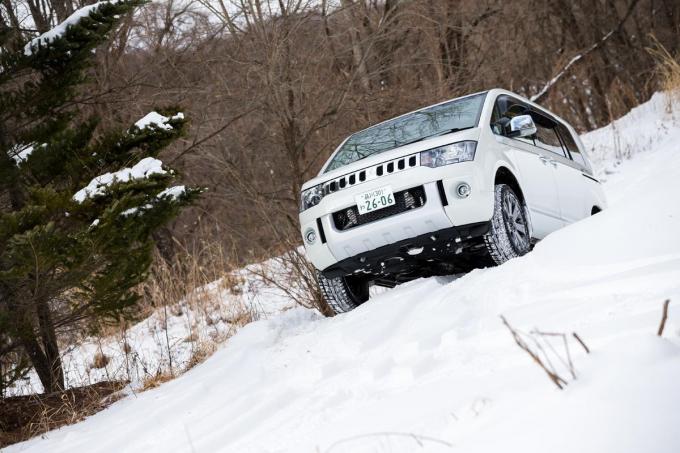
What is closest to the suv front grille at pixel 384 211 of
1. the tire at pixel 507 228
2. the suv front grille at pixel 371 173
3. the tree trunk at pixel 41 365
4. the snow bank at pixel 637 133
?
the suv front grille at pixel 371 173

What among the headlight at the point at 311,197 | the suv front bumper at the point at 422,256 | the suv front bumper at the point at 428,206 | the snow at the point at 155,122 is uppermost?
the snow at the point at 155,122

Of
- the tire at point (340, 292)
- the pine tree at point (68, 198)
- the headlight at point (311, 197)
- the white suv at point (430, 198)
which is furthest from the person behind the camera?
the tire at point (340, 292)

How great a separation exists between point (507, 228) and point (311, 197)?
1628 millimetres

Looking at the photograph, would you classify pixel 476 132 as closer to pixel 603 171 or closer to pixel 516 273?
pixel 516 273

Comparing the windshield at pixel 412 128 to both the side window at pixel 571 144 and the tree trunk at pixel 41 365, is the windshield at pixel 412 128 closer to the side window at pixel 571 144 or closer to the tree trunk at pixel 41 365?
the side window at pixel 571 144

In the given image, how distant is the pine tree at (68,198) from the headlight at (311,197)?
0.93 metres

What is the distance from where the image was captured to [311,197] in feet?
21.3

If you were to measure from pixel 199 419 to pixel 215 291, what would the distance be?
207 inches

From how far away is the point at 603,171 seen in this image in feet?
44.7

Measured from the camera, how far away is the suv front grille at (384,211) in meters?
5.85

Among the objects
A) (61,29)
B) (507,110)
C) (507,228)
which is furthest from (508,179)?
(61,29)

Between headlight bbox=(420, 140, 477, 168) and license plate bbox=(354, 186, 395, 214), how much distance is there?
350 millimetres

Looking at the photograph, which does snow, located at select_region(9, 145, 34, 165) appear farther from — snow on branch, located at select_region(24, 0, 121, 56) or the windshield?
the windshield

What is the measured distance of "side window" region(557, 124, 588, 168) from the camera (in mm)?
8312
